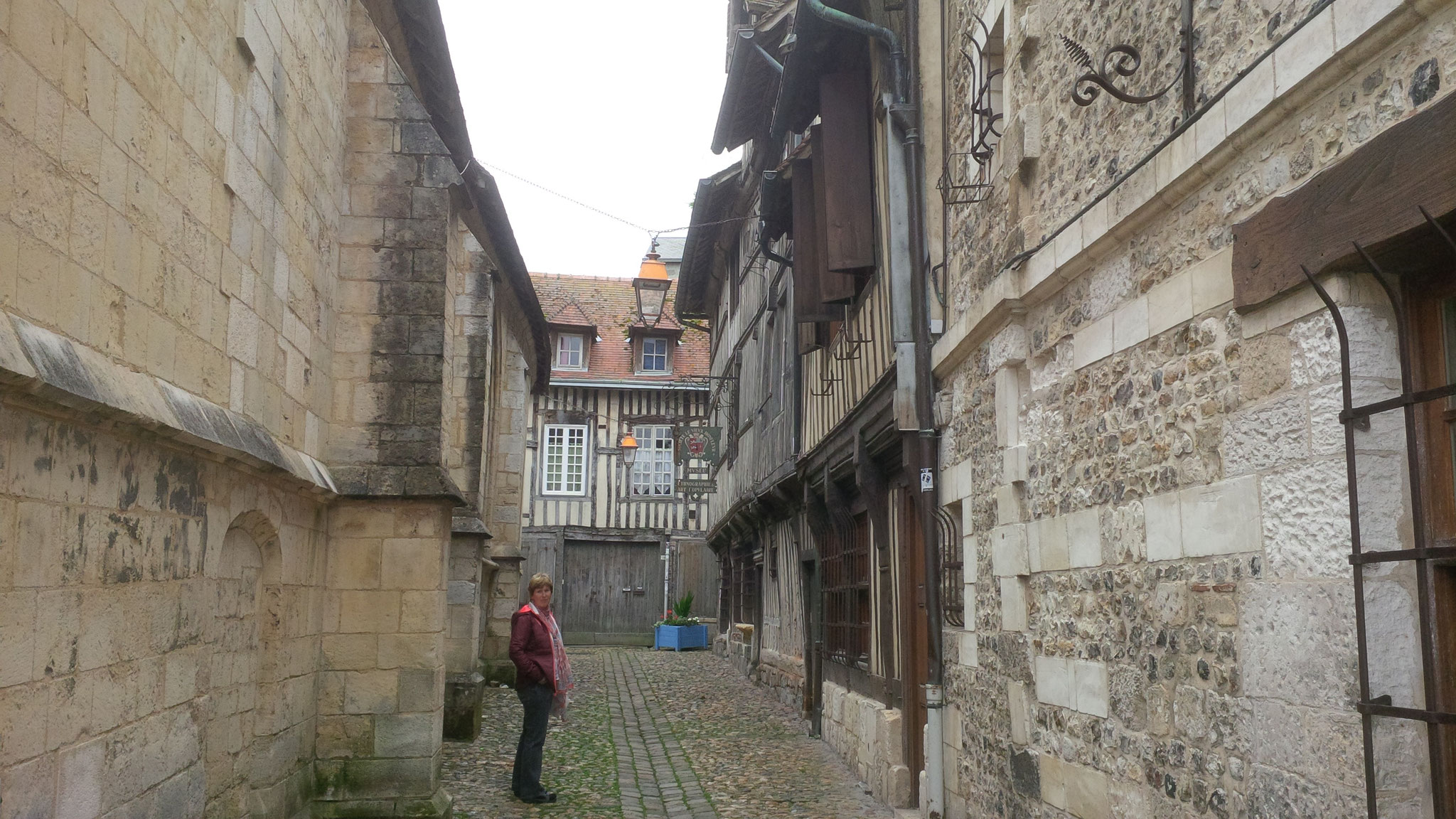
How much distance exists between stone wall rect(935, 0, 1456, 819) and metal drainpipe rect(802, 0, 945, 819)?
0.57 meters

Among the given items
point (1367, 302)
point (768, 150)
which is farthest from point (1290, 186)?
point (768, 150)

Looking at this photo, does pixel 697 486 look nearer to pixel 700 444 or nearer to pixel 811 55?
pixel 700 444

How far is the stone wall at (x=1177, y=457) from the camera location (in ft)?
9.01

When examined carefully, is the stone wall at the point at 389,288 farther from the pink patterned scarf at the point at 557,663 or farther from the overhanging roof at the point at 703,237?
the overhanging roof at the point at 703,237

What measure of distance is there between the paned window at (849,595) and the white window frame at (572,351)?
1417 centimetres

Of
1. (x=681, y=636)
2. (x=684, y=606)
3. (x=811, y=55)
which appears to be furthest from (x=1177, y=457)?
(x=681, y=636)

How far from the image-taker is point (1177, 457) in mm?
3592

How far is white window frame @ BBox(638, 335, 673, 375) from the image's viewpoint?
79.5ft

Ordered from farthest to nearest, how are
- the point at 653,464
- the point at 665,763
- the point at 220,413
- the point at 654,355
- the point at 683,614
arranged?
the point at 654,355
the point at 653,464
the point at 683,614
the point at 665,763
the point at 220,413

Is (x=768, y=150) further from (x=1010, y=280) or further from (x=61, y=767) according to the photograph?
(x=61, y=767)

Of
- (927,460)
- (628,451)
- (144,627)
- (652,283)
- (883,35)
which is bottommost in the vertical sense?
(144,627)

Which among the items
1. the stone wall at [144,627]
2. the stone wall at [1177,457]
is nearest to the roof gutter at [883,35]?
the stone wall at [1177,457]

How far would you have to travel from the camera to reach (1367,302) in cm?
276

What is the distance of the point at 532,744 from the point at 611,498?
1617cm
